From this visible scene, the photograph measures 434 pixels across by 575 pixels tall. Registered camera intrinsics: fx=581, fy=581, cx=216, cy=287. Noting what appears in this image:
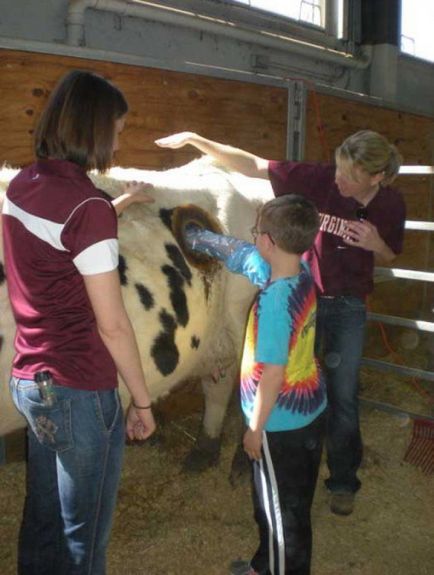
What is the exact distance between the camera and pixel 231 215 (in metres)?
3.12

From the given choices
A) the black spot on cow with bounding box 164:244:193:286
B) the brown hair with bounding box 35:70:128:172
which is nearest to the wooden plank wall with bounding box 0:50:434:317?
the black spot on cow with bounding box 164:244:193:286

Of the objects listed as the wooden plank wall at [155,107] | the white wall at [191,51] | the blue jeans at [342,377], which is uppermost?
the white wall at [191,51]

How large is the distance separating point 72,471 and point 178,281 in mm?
1165

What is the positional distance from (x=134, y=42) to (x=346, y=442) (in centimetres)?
369

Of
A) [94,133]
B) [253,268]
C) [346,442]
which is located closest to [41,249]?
[94,133]

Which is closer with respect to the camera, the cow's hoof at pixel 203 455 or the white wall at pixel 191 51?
the cow's hoof at pixel 203 455

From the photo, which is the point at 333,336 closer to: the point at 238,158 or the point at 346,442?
the point at 346,442

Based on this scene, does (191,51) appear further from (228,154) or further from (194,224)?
(194,224)

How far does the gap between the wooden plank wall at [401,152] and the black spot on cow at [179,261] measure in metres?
2.13

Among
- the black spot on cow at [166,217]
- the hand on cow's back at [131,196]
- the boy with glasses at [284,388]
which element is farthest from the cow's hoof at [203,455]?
the hand on cow's back at [131,196]

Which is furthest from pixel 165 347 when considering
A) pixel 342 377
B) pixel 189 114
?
pixel 189 114

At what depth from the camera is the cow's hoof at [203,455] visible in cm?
364

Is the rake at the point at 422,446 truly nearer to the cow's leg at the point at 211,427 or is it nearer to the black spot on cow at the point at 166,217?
the cow's leg at the point at 211,427

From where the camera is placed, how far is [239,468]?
11.4ft
